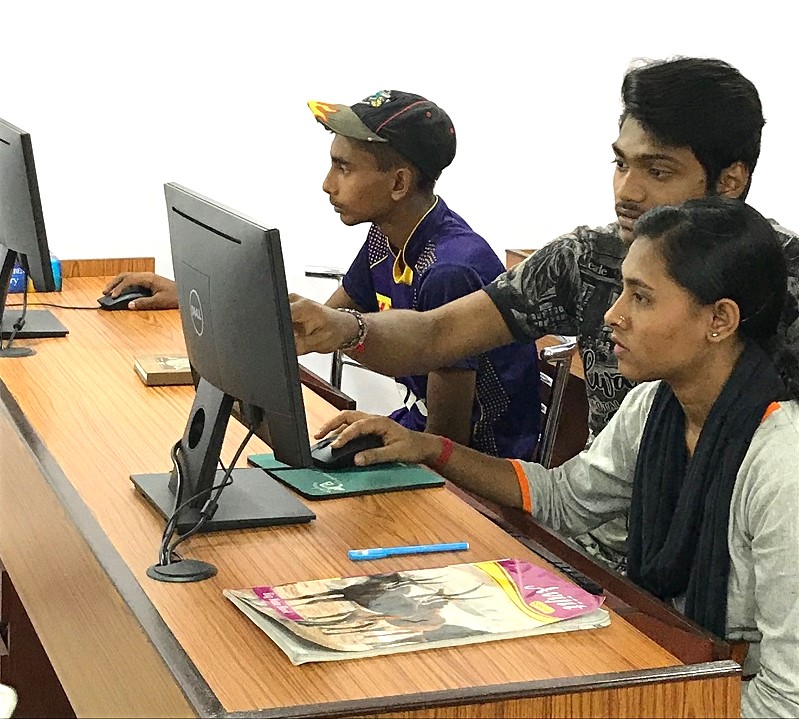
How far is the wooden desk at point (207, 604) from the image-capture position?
48.6 inches

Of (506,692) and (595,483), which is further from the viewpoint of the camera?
(595,483)

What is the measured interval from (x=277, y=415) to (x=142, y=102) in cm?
250

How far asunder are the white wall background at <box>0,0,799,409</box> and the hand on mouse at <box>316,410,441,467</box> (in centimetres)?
197

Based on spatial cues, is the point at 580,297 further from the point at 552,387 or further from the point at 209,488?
the point at 209,488

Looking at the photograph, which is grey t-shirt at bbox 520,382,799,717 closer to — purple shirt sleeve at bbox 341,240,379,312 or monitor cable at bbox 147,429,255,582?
monitor cable at bbox 147,429,255,582

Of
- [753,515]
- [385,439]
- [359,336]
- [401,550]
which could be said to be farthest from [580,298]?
[401,550]

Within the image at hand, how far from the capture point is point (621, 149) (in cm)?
211

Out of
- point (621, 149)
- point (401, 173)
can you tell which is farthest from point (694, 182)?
point (401, 173)

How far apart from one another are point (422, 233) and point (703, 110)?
0.77 metres

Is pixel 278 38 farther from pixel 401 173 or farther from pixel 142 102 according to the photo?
pixel 401 173

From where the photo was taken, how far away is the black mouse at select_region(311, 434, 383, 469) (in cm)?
188

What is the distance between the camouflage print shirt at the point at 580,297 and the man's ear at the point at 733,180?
0.21 m

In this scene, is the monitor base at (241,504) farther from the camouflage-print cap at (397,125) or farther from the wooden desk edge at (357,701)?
the camouflage-print cap at (397,125)

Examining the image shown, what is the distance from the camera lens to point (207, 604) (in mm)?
1413
